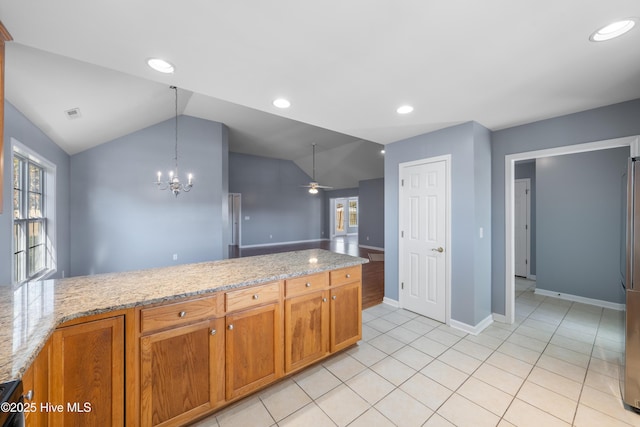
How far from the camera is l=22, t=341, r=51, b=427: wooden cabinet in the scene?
38.4 inches

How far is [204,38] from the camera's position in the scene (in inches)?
58.1

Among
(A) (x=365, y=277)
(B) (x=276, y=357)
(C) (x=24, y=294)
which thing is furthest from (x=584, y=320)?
(C) (x=24, y=294)

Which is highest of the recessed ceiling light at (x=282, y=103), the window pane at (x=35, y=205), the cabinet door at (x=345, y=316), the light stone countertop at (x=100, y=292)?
the recessed ceiling light at (x=282, y=103)

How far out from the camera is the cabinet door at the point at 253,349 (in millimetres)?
1703

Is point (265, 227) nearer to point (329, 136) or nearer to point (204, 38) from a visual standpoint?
point (329, 136)

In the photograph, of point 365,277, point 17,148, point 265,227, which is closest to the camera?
point 17,148

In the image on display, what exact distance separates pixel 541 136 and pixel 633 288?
1.80 meters

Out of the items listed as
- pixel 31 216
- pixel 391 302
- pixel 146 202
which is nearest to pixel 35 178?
pixel 31 216

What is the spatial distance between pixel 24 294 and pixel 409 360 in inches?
113

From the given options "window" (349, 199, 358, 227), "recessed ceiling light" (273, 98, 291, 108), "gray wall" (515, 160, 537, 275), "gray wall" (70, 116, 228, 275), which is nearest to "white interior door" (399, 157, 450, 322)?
"recessed ceiling light" (273, 98, 291, 108)

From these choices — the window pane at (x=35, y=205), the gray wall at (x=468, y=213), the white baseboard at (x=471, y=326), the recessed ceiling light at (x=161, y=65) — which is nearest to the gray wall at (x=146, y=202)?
the window pane at (x=35, y=205)

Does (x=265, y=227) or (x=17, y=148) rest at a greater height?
(x=17, y=148)

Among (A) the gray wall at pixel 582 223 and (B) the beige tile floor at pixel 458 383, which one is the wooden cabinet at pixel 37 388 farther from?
(A) the gray wall at pixel 582 223

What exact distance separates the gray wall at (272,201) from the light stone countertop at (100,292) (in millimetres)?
7162
